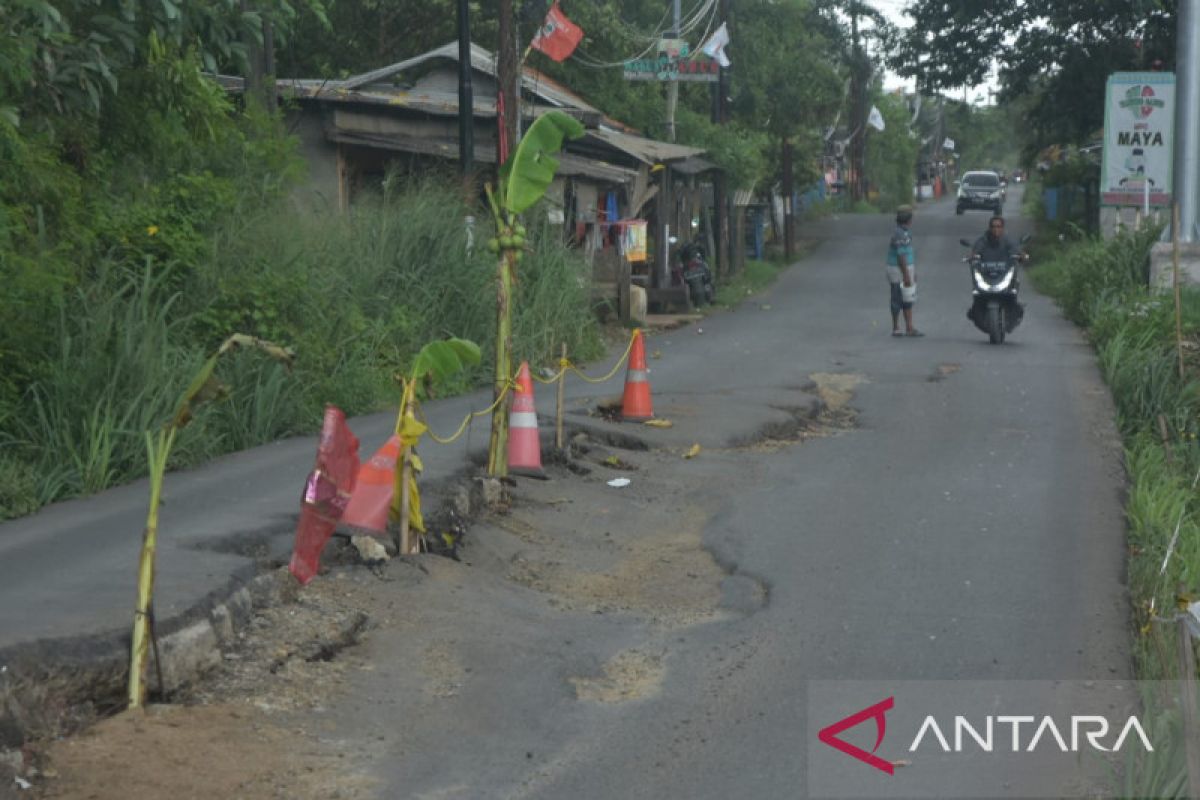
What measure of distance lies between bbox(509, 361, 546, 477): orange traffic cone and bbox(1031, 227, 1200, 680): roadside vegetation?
4051 mm

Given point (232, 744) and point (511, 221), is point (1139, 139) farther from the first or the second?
point (232, 744)

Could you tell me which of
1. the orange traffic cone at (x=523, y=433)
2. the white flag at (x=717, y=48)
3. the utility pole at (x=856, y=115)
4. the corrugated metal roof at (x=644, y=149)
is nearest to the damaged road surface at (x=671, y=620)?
the orange traffic cone at (x=523, y=433)

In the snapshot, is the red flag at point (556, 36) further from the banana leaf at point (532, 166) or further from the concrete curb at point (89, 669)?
the concrete curb at point (89, 669)

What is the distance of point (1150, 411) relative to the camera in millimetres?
14781

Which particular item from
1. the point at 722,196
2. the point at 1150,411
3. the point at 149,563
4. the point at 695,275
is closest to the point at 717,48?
the point at 722,196

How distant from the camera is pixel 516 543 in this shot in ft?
30.8

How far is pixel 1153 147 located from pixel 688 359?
7.89 metres

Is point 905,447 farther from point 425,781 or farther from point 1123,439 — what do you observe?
point 425,781

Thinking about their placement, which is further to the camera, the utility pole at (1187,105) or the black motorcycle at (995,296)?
the black motorcycle at (995,296)

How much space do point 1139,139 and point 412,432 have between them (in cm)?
1683

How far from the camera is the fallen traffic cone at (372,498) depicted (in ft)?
27.2

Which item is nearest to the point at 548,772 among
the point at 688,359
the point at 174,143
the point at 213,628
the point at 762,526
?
the point at 213,628

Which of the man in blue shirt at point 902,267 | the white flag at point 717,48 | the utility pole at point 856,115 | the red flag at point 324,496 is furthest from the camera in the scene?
the utility pole at point 856,115

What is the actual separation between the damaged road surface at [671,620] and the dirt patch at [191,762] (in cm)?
1
